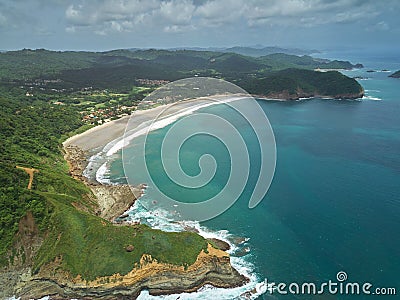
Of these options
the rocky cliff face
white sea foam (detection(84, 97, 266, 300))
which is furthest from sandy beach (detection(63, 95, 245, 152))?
the rocky cliff face

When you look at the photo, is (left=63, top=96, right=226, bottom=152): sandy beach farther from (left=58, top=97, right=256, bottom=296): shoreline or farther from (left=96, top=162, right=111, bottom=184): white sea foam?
(left=96, top=162, right=111, bottom=184): white sea foam

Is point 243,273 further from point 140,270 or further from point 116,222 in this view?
point 116,222

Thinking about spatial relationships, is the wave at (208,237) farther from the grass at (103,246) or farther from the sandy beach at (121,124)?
the sandy beach at (121,124)

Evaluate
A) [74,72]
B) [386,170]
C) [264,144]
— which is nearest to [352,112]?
[264,144]

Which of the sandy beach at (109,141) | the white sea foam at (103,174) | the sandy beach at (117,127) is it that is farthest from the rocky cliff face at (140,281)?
the sandy beach at (117,127)

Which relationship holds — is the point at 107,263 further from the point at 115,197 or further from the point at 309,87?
the point at 309,87

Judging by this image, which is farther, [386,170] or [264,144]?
[264,144]
